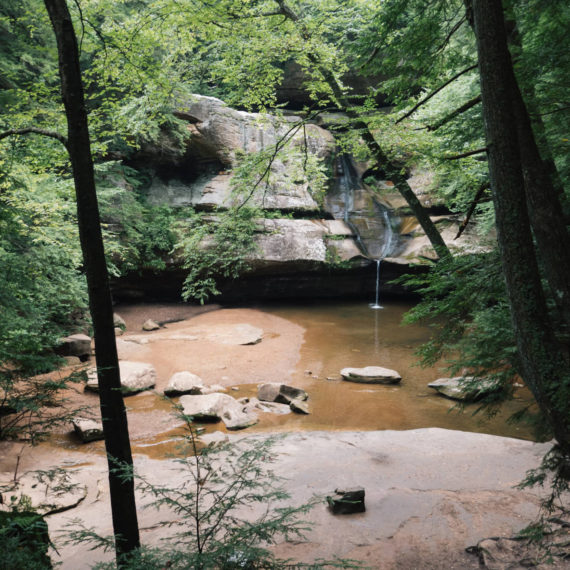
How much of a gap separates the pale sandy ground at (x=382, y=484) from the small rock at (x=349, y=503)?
73 millimetres

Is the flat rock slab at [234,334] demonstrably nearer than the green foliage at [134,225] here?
Yes

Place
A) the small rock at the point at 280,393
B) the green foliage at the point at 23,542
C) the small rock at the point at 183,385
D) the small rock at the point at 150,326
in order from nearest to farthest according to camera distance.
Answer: the green foliage at the point at 23,542
the small rock at the point at 280,393
the small rock at the point at 183,385
the small rock at the point at 150,326

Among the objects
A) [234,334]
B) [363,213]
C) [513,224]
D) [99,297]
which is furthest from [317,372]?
[363,213]

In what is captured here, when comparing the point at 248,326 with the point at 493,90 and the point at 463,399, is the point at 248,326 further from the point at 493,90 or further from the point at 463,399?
the point at 493,90

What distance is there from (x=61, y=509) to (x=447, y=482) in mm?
4776

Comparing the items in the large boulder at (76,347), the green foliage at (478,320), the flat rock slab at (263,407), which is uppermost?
the green foliage at (478,320)

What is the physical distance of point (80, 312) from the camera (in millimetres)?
13102

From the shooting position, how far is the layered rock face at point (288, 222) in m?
16.2

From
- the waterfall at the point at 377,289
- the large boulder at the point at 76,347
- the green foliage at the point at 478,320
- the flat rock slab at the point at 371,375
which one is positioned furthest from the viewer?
the waterfall at the point at 377,289

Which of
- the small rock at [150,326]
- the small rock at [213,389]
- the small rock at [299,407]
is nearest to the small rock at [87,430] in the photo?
the small rock at [213,389]

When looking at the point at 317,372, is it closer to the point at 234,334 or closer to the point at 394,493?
the point at 234,334

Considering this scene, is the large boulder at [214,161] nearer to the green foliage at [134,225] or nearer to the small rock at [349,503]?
the green foliage at [134,225]

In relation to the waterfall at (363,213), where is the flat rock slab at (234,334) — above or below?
below

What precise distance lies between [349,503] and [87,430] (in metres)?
5.29
